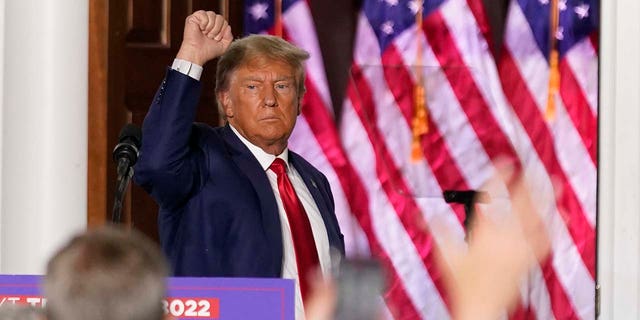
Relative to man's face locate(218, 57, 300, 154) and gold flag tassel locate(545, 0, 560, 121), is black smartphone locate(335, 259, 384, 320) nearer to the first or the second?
man's face locate(218, 57, 300, 154)

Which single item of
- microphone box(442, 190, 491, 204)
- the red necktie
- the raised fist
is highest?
the raised fist

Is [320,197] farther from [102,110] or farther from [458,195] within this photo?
[458,195]

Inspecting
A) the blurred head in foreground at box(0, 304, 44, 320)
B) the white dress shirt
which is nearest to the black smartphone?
the blurred head in foreground at box(0, 304, 44, 320)

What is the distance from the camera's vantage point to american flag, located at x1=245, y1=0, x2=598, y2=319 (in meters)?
4.33

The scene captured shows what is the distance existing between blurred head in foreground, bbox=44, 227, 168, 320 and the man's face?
1484mm

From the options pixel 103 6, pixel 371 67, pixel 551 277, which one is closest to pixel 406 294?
pixel 551 277

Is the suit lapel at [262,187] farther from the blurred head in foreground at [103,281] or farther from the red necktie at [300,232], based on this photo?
the blurred head in foreground at [103,281]

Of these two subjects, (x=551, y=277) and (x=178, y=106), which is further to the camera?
(x=551, y=277)

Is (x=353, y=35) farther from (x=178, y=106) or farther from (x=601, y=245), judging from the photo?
(x=178, y=106)

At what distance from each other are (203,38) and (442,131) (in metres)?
1.95

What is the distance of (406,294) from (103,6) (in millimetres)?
1427

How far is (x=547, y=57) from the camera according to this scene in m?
4.36

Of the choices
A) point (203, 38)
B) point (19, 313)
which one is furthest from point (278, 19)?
point (19, 313)

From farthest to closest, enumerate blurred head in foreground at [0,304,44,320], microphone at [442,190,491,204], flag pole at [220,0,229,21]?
1. microphone at [442,190,491,204]
2. flag pole at [220,0,229,21]
3. blurred head in foreground at [0,304,44,320]
